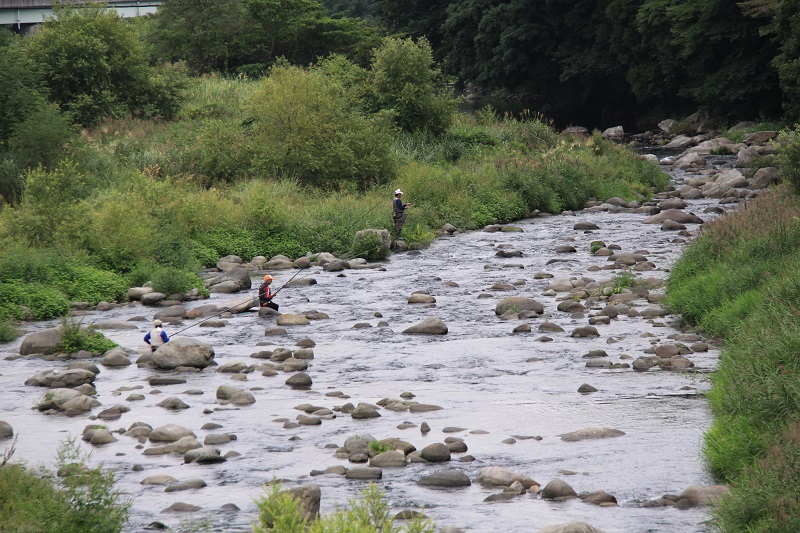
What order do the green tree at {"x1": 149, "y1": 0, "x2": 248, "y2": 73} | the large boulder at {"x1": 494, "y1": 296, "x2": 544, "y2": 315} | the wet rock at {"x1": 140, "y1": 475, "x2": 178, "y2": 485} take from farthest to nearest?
the green tree at {"x1": 149, "y1": 0, "x2": 248, "y2": 73}
the large boulder at {"x1": 494, "y1": 296, "x2": 544, "y2": 315}
the wet rock at {"x1": 140, "y1": 475, "x2": 178, "y2": 485}

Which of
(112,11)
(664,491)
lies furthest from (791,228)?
(112,11)

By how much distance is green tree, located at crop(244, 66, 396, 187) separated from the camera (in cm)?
2828

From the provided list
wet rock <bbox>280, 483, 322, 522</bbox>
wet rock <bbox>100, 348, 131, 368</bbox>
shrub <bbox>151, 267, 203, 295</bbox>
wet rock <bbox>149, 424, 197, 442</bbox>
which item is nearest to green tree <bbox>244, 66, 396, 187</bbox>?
shrub <bbox>151, 267, 203, 295</bbox>

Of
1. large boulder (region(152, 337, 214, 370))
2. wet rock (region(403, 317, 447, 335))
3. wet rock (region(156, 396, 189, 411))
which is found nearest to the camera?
wet rock (region(156, 396, 189, 411))

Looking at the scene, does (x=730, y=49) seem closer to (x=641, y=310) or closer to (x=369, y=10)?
(x=641, y=310)

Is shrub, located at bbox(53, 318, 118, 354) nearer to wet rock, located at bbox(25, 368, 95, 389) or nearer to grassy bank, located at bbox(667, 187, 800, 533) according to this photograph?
wet rock, located at bbox(25, 368, 95, 389)

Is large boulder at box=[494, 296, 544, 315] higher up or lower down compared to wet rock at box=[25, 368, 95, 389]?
lower down

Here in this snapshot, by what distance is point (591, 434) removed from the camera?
35.0 ft

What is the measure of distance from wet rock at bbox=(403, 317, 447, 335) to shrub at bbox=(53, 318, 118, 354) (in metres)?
4.83

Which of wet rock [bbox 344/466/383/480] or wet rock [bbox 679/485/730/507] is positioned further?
wet rock [bbox 344/466/383/480]

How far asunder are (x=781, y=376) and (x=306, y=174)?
20193 millimetres

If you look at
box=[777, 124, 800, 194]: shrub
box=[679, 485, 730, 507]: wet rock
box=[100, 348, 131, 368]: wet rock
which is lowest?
box=[100, 348, 131, 368]: wet rock

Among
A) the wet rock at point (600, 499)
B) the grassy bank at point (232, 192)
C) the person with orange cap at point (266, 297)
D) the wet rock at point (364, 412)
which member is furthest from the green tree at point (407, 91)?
the wet rock at point (600, 499)

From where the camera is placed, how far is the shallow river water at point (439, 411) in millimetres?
8867
